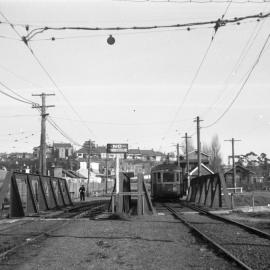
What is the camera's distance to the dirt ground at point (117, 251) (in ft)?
31.6

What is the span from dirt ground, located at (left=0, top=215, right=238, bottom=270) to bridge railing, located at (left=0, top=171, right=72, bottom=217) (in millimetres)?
6108

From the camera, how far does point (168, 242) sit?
13188 mm

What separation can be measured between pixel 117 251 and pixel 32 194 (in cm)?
1398

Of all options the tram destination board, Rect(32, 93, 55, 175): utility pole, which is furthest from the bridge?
Rect(32, 93, 55, 175): utility pole

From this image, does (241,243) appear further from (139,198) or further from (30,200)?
(30,200)

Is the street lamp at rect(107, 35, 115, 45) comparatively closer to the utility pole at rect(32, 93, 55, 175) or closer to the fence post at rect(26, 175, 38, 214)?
the fence post at rect(26, 175, 38, 214)

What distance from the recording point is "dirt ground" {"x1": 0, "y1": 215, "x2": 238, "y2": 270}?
9634 mm

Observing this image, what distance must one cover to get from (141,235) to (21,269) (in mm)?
6277

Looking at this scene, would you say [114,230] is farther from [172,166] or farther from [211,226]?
[172,166]

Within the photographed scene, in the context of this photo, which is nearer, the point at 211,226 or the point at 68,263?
the point at 68,263

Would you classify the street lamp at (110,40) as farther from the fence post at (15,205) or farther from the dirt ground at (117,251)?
the fence post at (15,205)

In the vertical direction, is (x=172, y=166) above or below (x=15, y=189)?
above

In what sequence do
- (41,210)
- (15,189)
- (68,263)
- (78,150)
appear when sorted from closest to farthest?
(68,263) → (15,189) → (41,210) → (78,150)

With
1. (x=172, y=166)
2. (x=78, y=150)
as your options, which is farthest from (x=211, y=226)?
(x=78, y=150)
